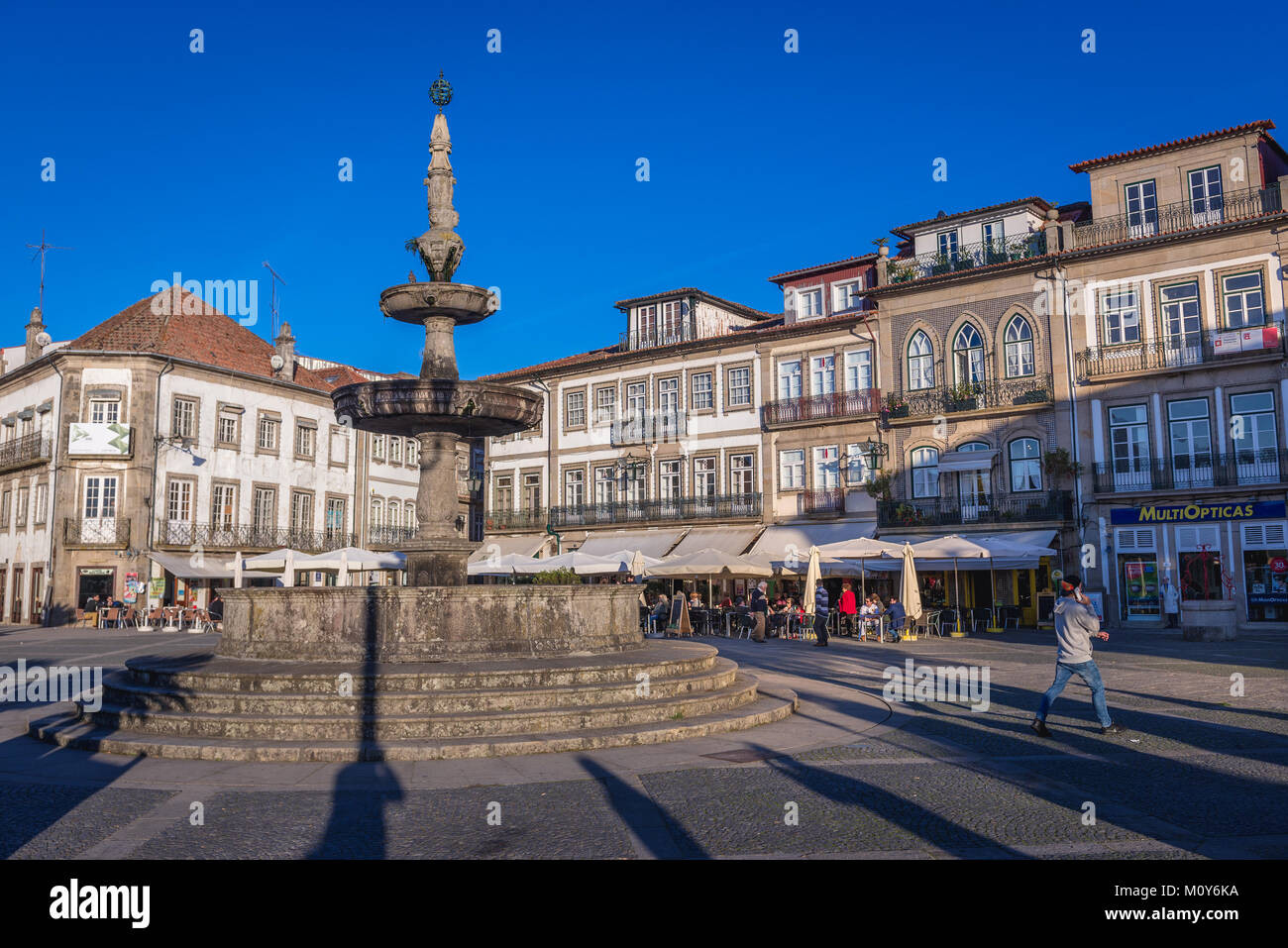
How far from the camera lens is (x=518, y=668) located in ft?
33.5

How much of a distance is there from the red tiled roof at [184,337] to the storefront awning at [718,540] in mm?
19436

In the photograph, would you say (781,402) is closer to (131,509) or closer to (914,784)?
(131,509)

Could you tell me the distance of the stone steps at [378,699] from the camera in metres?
9.47

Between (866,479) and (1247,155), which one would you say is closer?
(1247,155)

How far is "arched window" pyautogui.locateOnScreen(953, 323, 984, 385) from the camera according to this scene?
32125 millimetres

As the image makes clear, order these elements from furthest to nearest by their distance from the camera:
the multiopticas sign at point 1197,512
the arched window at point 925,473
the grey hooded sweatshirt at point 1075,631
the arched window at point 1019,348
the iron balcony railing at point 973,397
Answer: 1. the arched window at point 925,473
2. the arched window at point 1019,348
3. the iron balcony railing at point 973,397
4. the multiopticas sign at point 1197,512
5. the grey hooded sweatshirt at point 1075,631

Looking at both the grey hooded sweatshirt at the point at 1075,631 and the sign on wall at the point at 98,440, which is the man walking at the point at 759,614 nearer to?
the grey hooded sweatshirt at the point at 1075,631

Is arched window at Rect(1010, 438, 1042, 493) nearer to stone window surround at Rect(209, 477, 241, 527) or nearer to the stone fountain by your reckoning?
the stone fountain

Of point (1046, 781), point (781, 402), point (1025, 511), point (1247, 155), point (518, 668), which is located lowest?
point (1046, 781)

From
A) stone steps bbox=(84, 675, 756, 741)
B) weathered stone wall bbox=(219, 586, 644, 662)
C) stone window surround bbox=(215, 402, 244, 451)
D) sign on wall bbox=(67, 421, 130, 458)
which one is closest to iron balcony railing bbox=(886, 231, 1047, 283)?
weathered stone wall bbox=(219, 586, 644, 662)

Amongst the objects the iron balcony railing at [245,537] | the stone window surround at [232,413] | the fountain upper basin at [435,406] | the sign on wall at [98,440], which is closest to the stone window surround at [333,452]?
the iron balcony railing at [245,537]
